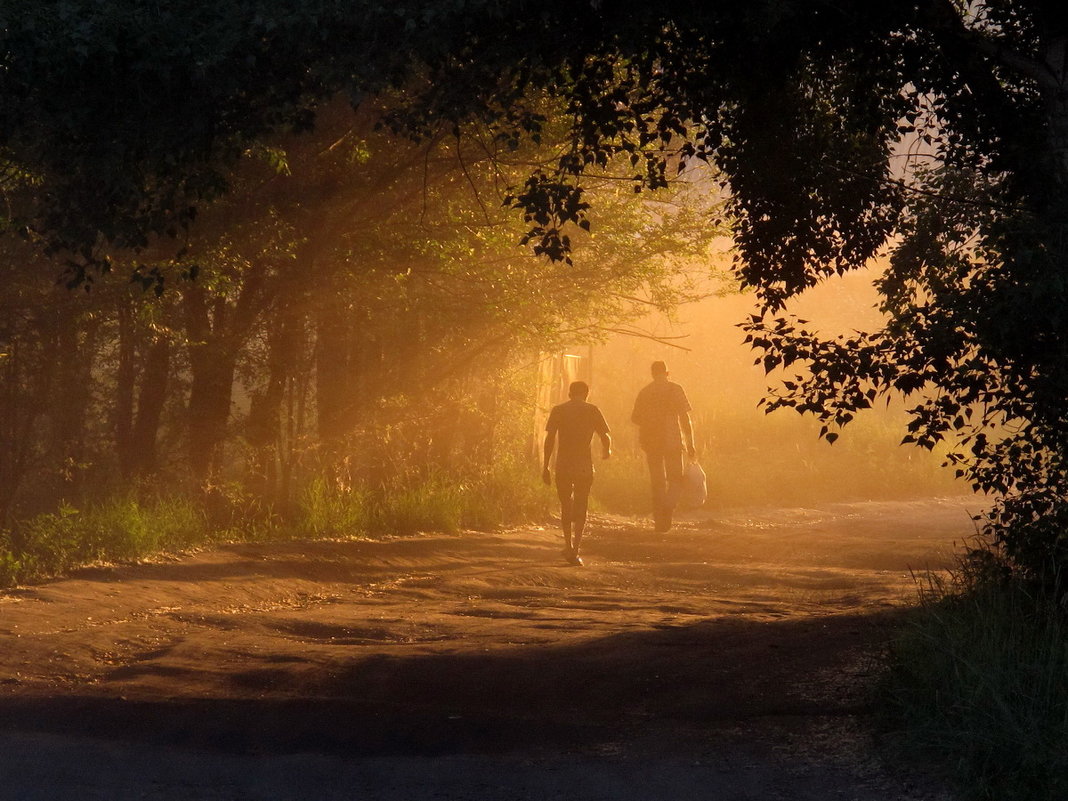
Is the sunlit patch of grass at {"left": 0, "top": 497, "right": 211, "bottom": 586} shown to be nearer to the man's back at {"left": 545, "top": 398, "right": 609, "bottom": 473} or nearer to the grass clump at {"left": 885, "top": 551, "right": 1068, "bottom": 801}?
the man's back at {"left": 545, "top": 398, "right": 609, "bottom": 473}

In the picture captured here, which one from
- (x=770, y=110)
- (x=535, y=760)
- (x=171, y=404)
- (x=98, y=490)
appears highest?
(x=770, y=110)

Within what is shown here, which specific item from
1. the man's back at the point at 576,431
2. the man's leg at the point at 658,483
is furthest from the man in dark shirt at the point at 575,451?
the man's leg at the point at 658,483

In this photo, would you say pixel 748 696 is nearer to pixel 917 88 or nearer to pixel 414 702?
pixel 414 702

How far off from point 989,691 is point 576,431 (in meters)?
8.25

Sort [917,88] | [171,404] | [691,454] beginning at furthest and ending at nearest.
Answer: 1. [171,404]
2. [691,454]
3. [917,88]

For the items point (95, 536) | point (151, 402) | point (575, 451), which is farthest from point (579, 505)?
point (151, 402)

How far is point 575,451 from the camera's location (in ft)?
46.0

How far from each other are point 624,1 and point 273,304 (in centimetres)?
832

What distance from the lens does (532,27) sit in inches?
292

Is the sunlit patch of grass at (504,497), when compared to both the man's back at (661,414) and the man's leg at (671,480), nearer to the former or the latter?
the man's leg at (671,480)

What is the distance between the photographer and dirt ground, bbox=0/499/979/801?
575 centimetres

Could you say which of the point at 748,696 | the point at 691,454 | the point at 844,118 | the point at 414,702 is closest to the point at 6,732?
the point at 414,702

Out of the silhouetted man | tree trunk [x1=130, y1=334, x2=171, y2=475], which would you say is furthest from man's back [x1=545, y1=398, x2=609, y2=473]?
tree trunk [x1=130, y1=334, x2=171, y2=475]

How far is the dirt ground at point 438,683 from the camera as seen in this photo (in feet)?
18.9
